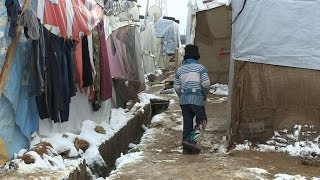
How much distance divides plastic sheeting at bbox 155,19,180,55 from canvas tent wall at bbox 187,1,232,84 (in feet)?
44.7

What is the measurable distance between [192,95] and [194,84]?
0.63 ft

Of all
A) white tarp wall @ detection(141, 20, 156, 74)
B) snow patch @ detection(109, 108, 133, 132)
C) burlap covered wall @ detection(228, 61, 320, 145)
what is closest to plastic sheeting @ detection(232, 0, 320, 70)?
burlap covered wall @ detection(228, 61, 320, 145)

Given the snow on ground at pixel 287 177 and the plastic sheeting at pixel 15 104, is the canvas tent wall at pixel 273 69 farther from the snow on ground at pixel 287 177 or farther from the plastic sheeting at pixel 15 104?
the plastic sheeting at pixel 15 104

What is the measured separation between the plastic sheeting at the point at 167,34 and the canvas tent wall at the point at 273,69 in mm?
22622

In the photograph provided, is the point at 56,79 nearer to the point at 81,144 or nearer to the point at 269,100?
the point at 81,144

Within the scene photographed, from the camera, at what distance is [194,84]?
281 inches

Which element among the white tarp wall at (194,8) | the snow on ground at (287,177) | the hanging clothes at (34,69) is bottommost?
the snow on ground at (287,177)

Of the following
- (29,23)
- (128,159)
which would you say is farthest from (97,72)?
(29,23)

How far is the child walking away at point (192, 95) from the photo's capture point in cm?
711

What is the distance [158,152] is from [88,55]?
2.44 meters

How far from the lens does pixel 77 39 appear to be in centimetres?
762

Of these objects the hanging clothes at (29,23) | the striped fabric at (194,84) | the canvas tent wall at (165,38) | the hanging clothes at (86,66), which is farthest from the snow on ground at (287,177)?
the canvas tent wall at (165,38)

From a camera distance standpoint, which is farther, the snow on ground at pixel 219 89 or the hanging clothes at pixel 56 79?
the snow on ground at pixel 219 89

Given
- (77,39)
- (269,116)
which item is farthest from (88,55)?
(269,116)
